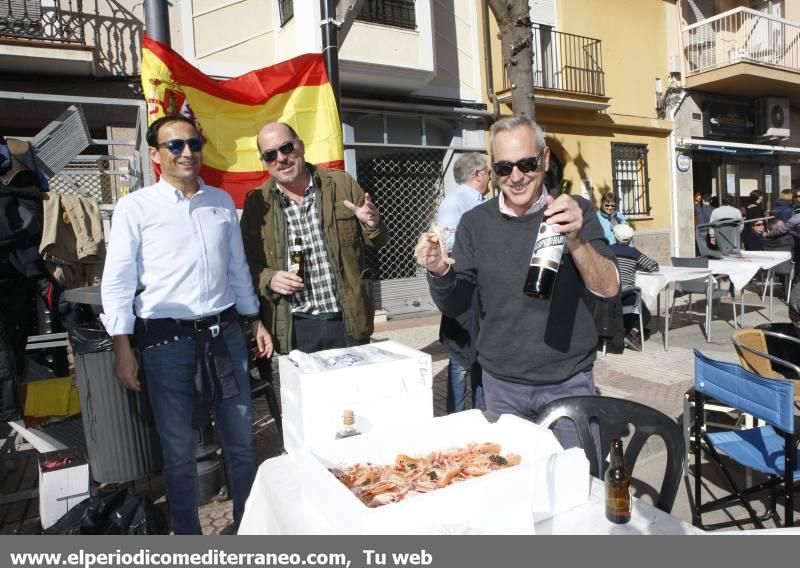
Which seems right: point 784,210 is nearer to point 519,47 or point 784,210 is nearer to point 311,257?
point 519,47

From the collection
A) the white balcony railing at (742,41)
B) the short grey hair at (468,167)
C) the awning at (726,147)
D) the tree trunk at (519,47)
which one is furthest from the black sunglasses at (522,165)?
the white balcony railing at (742,41)

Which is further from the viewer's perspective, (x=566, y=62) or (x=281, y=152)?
(x=566, y=62)

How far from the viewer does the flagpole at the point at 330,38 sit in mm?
4070

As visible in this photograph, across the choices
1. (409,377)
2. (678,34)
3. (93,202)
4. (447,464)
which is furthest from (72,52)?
(678,34)

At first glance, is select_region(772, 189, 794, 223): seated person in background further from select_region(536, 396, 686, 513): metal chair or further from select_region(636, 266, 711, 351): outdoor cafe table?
select_region(536, 396, 686, 513): metal chair

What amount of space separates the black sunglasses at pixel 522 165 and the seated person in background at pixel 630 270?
15.9ft

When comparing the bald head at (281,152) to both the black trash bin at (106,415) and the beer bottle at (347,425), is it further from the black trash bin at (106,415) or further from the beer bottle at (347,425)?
the beer bottle at (347,425)

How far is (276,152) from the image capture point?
2945 millimetres

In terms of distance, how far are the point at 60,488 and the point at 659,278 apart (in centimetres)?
658

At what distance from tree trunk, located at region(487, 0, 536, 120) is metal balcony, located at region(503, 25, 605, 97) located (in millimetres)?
6775

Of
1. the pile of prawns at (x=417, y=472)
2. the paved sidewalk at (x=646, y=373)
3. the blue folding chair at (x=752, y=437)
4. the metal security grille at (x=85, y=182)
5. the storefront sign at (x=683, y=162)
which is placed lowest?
the paved sidewalk at (x=646, y=373)

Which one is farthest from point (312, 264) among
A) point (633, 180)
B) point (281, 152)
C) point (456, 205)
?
point (633, 180)

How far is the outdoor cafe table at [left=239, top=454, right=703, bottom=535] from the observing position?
147 cm
